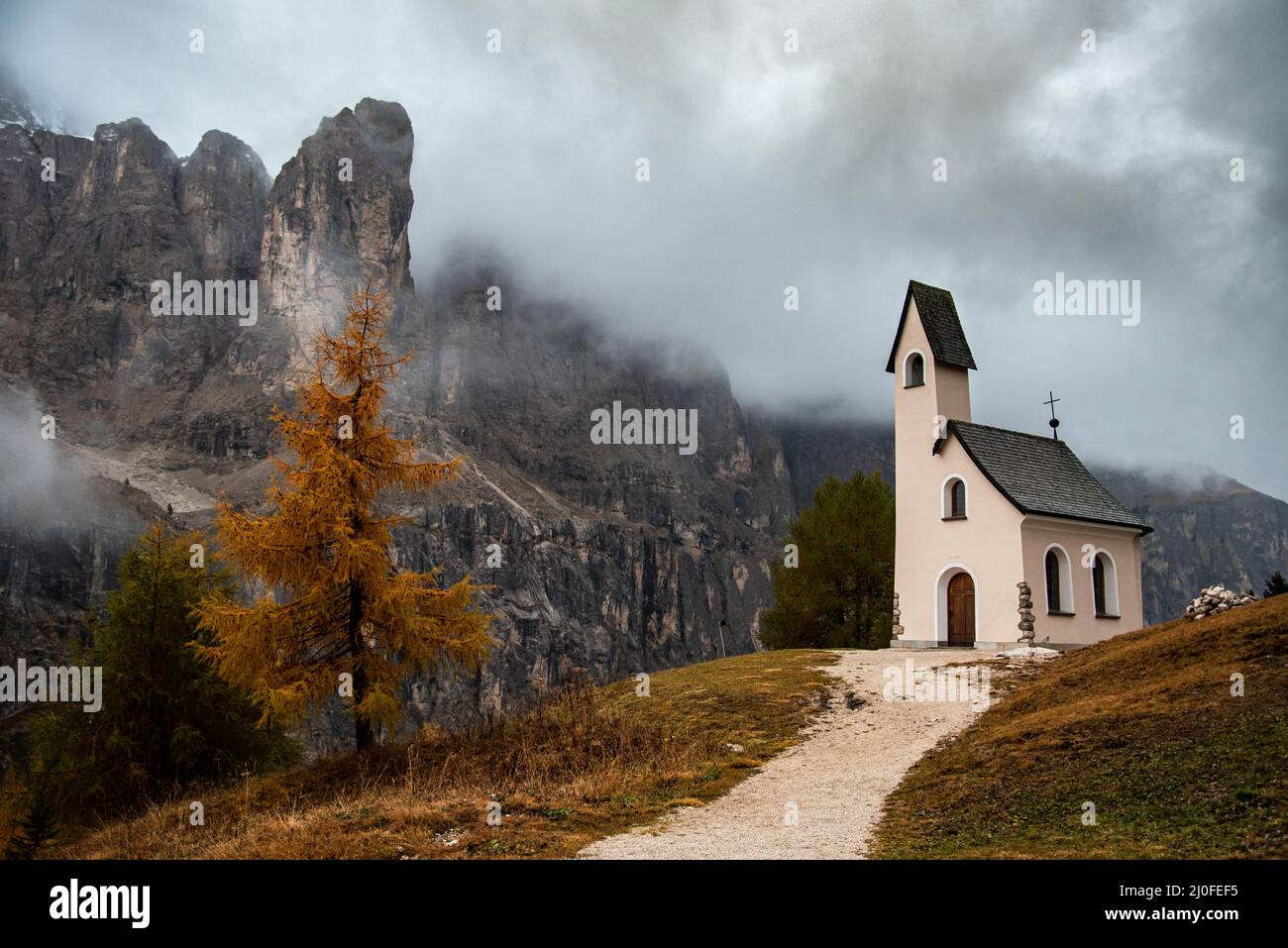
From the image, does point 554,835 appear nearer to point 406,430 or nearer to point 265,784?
point 265,784

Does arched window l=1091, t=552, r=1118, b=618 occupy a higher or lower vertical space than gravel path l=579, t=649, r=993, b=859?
higher

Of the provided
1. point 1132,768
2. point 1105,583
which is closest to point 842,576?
point 1105,583

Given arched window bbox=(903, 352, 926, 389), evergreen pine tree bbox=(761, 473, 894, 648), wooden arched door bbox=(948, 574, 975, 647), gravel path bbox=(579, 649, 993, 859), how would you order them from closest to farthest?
gravel path bbox=(579, 649, 993, 859)
wooden arched door bbox=(948, 574, 975, 647)
arched window bbox=(903, 352, 926, 389)
evergreen pine tree bbox=(761, 473, 894, 648)

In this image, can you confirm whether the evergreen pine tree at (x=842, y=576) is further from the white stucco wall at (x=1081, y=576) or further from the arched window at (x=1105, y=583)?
the white stucco wall at (x=1081, y=576)

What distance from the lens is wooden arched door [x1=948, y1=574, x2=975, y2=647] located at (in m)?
30.7

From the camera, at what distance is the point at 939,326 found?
3412 centimetres

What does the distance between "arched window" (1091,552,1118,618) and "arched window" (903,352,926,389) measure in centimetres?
837

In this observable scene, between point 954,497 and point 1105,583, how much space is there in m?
5.93

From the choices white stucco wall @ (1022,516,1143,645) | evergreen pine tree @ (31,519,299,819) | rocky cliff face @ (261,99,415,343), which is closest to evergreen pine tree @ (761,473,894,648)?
white stucco wall @ (1022,516,1143,645)

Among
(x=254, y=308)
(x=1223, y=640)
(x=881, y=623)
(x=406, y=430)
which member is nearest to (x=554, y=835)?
(x=1223, y=640)

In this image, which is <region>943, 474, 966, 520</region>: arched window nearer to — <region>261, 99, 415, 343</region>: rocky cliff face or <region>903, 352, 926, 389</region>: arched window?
<region>903, 352, 926, 389</region>: arched window

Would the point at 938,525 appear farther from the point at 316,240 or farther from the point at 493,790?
the point at 316,240

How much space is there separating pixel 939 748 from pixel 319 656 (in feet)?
35.6
